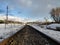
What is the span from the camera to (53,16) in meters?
84.2

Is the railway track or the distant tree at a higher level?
the distant tree

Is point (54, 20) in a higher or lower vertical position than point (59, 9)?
lower

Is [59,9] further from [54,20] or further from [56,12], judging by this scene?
[54,20]

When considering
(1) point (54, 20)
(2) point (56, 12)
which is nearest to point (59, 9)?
(2) point (56, 12)

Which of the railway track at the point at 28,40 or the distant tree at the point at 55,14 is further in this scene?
the distant tree at the point at 55,14

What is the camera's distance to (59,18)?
8081cm

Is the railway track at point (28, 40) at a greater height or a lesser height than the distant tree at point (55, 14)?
lesser

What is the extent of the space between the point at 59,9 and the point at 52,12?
561cm

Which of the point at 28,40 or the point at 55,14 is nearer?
the point at 28,40

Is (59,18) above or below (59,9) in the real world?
below

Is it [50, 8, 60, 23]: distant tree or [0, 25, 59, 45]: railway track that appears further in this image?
[50, 8, 60, 23]: distant tree

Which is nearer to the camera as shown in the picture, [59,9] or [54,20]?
[59,9]

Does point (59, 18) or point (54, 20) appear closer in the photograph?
point (59, 18)

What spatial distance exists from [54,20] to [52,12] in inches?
197
